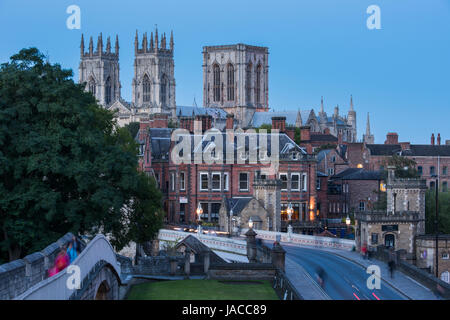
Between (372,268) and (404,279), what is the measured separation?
130 inches

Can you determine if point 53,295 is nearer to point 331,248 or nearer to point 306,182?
point 331,248

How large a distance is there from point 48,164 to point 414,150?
96.2 metres

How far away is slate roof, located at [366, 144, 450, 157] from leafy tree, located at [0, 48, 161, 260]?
88424 mm

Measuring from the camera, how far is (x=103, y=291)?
108ft

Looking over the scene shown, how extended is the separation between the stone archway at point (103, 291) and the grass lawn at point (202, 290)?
4.18 m

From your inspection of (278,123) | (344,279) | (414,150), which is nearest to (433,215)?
(278,123)

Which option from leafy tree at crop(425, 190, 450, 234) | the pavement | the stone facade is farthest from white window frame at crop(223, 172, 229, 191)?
the pavement

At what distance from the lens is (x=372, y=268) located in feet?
155

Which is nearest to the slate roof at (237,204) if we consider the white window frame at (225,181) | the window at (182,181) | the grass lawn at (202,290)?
the white window frame at (225,181)

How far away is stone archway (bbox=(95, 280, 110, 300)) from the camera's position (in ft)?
105

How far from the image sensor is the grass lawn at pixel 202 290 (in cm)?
3731

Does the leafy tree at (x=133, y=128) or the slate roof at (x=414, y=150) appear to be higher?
the leafy tree at (x=133, y=128)

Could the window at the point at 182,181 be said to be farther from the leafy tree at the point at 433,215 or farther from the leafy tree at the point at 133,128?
the leafy tree at the point at 133,128
